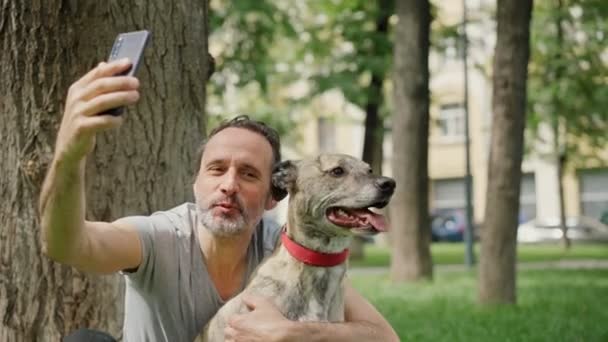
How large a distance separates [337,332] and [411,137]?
11.7m

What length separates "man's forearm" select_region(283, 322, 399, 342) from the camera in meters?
3.90

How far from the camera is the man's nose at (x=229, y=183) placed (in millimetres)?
4078

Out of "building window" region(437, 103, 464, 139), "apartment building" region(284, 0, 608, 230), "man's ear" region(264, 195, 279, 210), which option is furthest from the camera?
"building window" region(437, 103, 464, 139)

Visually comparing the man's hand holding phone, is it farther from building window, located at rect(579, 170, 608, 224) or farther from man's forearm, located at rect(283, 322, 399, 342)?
building window, located at rect(579, 170, 608, 224)

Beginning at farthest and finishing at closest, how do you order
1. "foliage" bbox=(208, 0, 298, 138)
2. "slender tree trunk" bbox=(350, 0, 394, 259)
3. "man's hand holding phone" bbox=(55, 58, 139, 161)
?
1. "slender tree trunk" bbox=(350, 0, 394, 259)
2. "foliage" bbox=(208, 0, 298, 138)
3. "man's hand holding phone" bbox=(55, 58, 139, 161)

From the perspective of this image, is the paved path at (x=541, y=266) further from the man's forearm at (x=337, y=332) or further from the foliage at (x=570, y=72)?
the man's forearm at (x=337, y=332)

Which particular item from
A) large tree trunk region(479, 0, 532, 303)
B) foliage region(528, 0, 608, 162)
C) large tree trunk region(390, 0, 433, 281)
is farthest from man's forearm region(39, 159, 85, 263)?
foliage region(528, 0, 608, 162)

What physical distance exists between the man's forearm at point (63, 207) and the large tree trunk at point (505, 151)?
834 cm

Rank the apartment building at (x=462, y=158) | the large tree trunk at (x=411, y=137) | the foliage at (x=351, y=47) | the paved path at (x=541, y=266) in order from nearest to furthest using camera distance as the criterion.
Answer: the large tree trunk at (x=411, y=137) < the paved path at (x=541, y=266) < the foliage at (x=351, y=47) < the apartment building at (x=462, y=158)

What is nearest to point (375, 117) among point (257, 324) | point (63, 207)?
point (257, 324)

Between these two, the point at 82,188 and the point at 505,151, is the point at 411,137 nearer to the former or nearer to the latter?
the point at 505,151

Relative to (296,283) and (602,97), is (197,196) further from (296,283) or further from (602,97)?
(602,97)

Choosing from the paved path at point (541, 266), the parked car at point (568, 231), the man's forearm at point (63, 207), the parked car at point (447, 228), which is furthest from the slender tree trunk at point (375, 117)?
the parked car at point (447, 228)

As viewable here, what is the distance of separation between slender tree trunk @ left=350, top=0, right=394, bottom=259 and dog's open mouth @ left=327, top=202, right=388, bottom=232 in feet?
54.2
